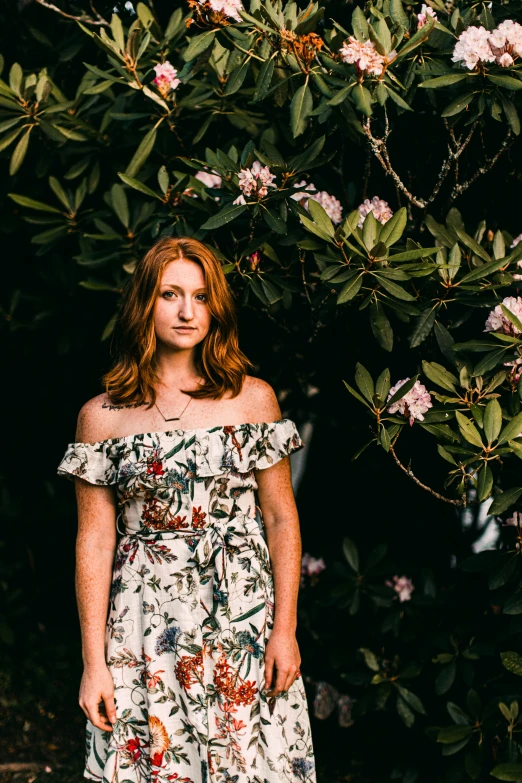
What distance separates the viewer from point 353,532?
322cm

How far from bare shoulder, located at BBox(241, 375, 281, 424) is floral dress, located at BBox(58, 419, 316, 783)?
73 millimetres

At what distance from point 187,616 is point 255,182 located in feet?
3.88

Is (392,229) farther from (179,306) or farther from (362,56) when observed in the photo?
(179,306)

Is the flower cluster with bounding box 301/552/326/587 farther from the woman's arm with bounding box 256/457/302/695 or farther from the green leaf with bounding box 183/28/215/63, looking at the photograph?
the green leaf with bounding box 183/28/215/63

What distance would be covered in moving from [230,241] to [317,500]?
1.21 m

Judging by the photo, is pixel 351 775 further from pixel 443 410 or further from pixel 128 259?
pixel 128 259

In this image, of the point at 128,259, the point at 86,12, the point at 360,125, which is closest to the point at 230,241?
the point at 128,259

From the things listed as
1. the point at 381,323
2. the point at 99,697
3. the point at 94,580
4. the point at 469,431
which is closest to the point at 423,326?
the point at 381,323

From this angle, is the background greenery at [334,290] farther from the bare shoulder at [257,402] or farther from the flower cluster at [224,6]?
the bare shoulder at [257,402]

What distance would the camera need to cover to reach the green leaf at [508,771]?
225 centimetres

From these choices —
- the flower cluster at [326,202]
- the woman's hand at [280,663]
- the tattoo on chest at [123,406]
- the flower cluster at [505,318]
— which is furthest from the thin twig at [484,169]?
the woman's hand at [280,663]

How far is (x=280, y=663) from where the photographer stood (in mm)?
1919

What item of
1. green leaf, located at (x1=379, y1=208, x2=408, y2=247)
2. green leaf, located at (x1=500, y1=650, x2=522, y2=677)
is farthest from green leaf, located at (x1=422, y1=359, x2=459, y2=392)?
green leaf, located at (x1=500, y1=650, x2=522, y2=677)

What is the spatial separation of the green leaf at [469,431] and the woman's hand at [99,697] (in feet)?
3.42
